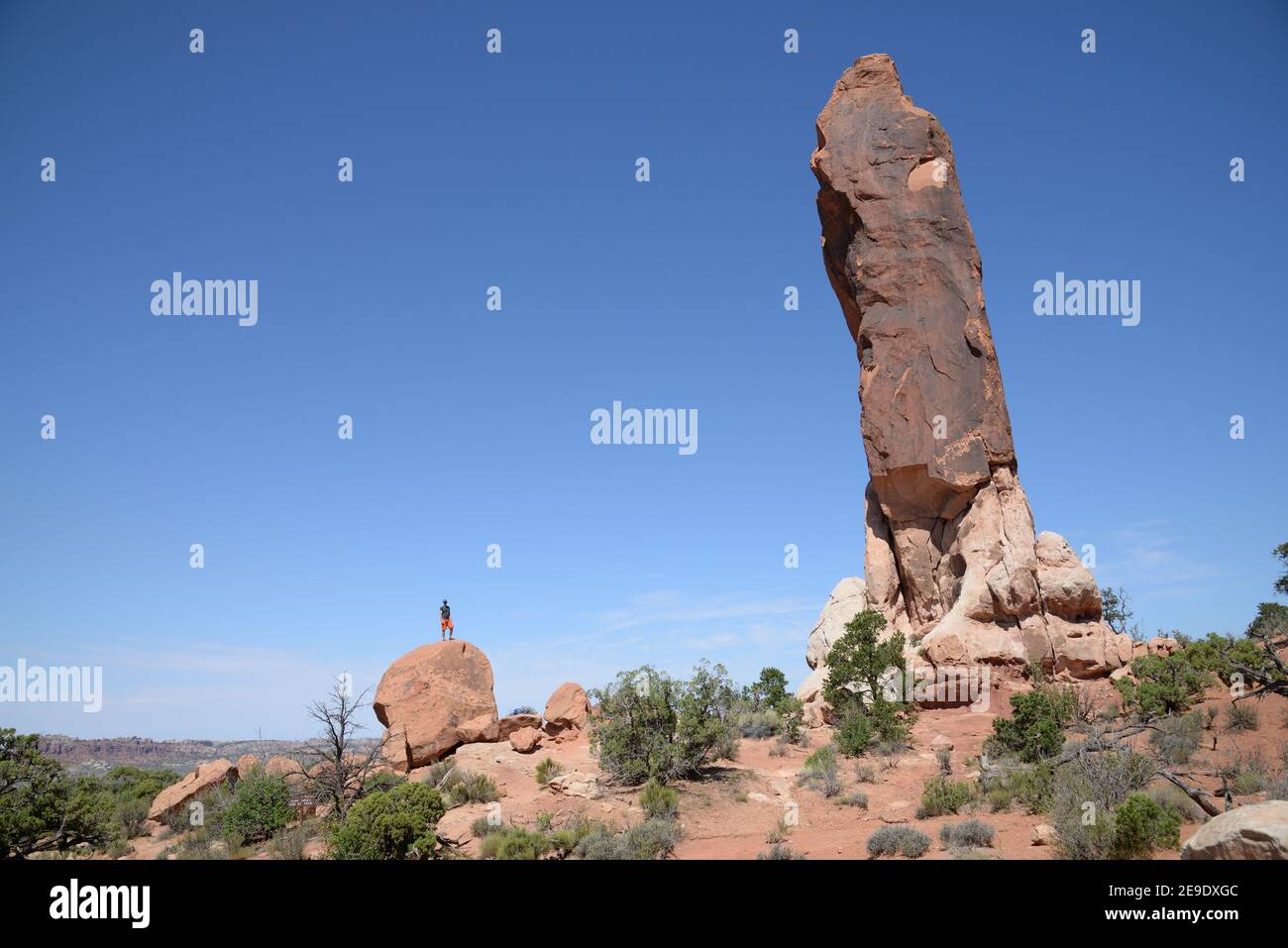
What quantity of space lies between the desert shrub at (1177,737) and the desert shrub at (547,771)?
40.2 feet

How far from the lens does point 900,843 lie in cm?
1055

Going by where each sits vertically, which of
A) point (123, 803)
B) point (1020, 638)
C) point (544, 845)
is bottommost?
point (123, 803)

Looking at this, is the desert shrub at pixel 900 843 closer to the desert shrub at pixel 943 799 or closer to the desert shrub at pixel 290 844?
the desert shrub at pixel 943 799

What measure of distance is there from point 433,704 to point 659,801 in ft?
29.8

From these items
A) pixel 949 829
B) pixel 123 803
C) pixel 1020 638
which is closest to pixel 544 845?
pixel 949 829

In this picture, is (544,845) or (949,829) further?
(544,845)

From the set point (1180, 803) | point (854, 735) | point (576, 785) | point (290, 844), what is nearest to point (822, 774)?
point (854, 735)

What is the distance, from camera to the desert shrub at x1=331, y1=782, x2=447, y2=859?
12211mm

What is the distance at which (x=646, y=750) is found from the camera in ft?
54.1

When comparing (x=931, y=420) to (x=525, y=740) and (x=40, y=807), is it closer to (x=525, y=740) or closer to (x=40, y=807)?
(x=525, y=740)

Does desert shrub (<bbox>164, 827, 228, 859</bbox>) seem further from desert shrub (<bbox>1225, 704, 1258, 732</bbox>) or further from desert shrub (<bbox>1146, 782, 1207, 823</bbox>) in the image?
desert shrub (<bbox>1225, 704, 1258, 732</bbox>)

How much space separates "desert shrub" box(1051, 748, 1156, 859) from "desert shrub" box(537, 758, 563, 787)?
1056 centimetres
